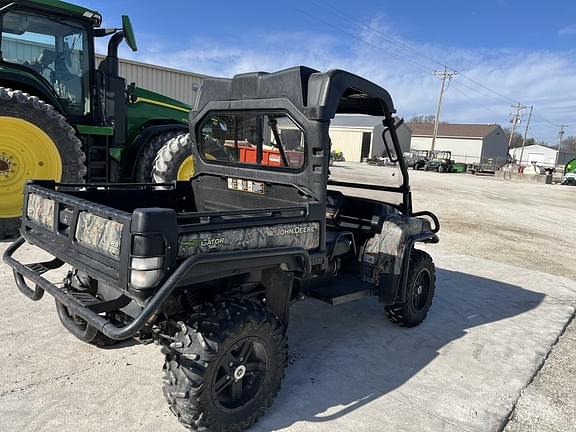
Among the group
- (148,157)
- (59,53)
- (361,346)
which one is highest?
(59,53)

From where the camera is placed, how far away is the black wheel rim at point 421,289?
414 cm

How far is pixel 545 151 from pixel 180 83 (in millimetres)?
80993

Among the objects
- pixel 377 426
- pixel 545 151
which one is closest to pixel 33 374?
pixel 377 426

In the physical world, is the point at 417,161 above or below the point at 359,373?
above

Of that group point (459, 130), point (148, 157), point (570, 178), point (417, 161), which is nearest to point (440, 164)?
point (417, 161)

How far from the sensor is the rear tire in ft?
13.2

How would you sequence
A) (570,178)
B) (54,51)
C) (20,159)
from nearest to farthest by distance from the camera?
1. (20,159)
2. (54,51)
3. (570,178)

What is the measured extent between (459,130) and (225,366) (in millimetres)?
67631

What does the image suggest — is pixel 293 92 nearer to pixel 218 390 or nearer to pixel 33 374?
pixel 218 390

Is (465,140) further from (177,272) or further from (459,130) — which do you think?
(177,272)

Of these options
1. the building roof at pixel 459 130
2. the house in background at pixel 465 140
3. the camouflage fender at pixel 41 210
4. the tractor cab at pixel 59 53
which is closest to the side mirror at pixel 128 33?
the tractor cab at pixel 59 53

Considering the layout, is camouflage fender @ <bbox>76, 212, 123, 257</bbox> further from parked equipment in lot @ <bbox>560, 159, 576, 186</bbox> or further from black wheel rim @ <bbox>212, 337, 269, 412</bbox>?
parked equipment in lot @ <bbox>560, 159, 576, 186</bbox>

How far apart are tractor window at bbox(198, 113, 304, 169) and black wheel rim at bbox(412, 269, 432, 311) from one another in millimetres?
1735

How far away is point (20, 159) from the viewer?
5707mm
